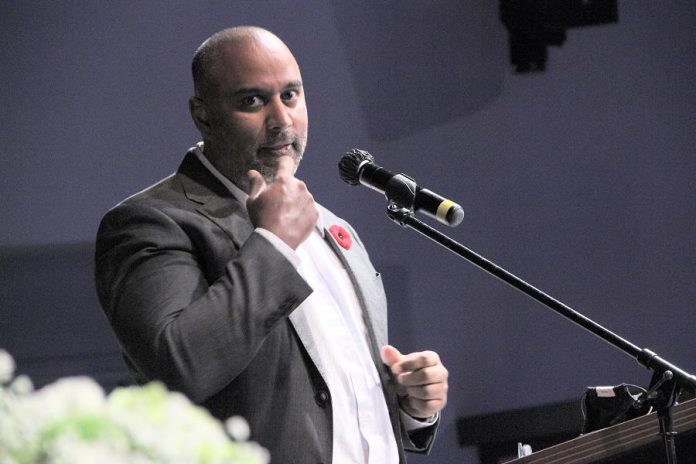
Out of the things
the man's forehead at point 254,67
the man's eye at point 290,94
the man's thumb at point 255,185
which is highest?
the man's forehead at point 254,67

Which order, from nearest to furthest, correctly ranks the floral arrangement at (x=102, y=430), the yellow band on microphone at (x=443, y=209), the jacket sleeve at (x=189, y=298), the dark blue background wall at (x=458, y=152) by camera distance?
the floral arrangement at (x=102, y=430) < the jacket sleeve at (x=189, y=298) < the yellow band on microphone at (x=443, y=209) < the dark blue background wall at (x=458, y=152)

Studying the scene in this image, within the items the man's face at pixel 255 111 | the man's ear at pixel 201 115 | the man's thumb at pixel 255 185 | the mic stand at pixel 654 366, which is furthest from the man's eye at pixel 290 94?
the mic stand at pixel 654 366

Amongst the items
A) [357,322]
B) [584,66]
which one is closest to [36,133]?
[357,322]

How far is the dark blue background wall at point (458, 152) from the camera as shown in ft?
11.0

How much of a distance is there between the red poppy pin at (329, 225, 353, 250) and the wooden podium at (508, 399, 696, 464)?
0.59 metres

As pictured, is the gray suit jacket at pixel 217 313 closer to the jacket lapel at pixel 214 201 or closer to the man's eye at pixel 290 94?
the jacket lapel at pixel 214 201

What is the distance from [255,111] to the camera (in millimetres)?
2027

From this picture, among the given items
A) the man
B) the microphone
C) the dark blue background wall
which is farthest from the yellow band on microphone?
the dark blue background wall

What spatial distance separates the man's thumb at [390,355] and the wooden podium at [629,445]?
337mm

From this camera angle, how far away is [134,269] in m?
1.82

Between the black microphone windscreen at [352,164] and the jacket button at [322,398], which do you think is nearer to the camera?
the jacket button at [322,398]

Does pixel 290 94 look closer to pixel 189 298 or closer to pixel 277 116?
pixel 277 116

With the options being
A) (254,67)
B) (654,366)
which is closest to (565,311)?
(654,366)

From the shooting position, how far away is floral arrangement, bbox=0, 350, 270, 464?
706 mm
